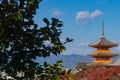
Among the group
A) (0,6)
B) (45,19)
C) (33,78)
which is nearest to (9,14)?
(0,6)

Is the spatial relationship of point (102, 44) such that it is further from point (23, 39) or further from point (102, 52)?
point (23, 39)

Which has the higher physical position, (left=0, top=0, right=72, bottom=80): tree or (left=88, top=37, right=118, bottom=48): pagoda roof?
(left=88, top=37, right=118, bottom=48): pagoda roof

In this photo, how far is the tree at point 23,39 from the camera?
569 cm

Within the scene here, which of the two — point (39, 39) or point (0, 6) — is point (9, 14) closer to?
point (0, 6)

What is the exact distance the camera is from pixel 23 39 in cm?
582

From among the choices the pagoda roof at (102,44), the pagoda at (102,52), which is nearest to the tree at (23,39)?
the pagoda at (102,52)

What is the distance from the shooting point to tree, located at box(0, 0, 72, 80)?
5.69 metres

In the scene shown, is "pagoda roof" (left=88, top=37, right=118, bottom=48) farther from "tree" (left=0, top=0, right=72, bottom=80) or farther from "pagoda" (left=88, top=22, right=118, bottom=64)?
"tree" (left=0, top=0, right=72, bottom=80)

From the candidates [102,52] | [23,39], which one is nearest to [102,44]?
[102,52]

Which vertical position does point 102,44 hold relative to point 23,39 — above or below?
above

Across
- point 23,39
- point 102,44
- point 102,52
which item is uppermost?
point 102,44

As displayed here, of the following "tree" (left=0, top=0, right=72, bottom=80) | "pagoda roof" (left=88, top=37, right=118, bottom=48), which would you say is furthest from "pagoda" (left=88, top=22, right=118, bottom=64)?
"tree" (left=0, top=0, right=72, bottom=80)

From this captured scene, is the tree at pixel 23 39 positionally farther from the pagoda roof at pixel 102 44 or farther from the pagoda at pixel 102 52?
the pagoda roof at pixel 102 44

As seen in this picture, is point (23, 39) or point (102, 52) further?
point (102, 52)
